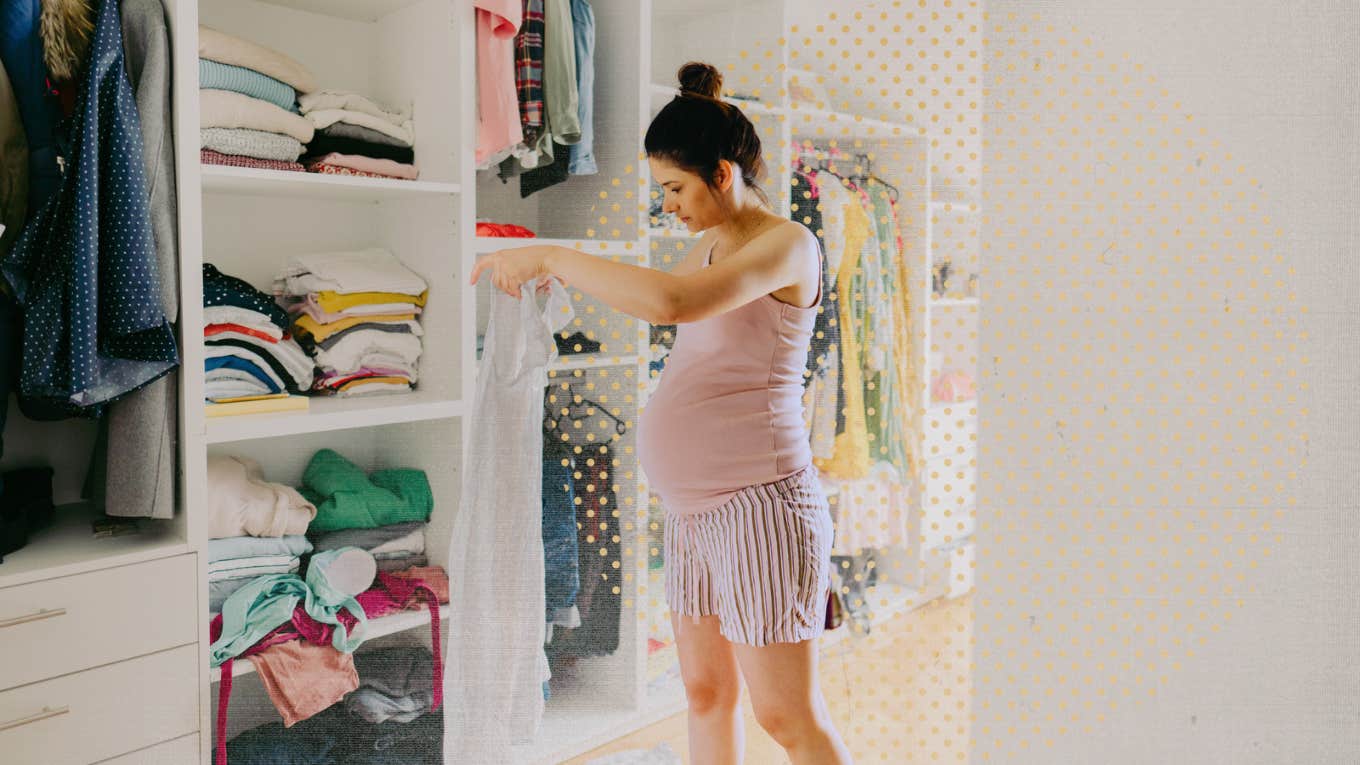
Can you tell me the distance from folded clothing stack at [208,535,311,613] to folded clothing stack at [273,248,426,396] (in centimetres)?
30

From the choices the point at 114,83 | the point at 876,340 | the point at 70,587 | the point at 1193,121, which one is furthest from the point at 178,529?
the point at 1193,121

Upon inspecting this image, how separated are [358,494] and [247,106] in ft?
2.39

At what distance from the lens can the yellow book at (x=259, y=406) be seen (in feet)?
5.09

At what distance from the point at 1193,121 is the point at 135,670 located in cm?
149

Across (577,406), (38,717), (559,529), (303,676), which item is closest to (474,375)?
(577,406)

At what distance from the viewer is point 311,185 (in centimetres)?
163

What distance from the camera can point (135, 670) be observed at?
4.42 feet

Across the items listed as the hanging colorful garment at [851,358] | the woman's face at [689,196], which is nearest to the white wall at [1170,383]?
the woman's face at [689,196]

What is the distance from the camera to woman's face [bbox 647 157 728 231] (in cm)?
120

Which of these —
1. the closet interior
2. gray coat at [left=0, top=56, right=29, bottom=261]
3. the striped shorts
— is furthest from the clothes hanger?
gray coat at [left=0, top=56, right=29, bottom=261]

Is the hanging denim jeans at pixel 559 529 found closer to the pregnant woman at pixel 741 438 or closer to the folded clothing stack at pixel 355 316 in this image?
the folded clothing stack at pixel 355 316

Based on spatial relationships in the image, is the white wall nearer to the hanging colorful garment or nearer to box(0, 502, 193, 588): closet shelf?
the hanging colorful garment

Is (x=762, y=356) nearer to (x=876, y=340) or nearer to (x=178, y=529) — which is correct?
(x=876, y=340)

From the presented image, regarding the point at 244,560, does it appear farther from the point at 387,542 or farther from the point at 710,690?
the point at 710,690
